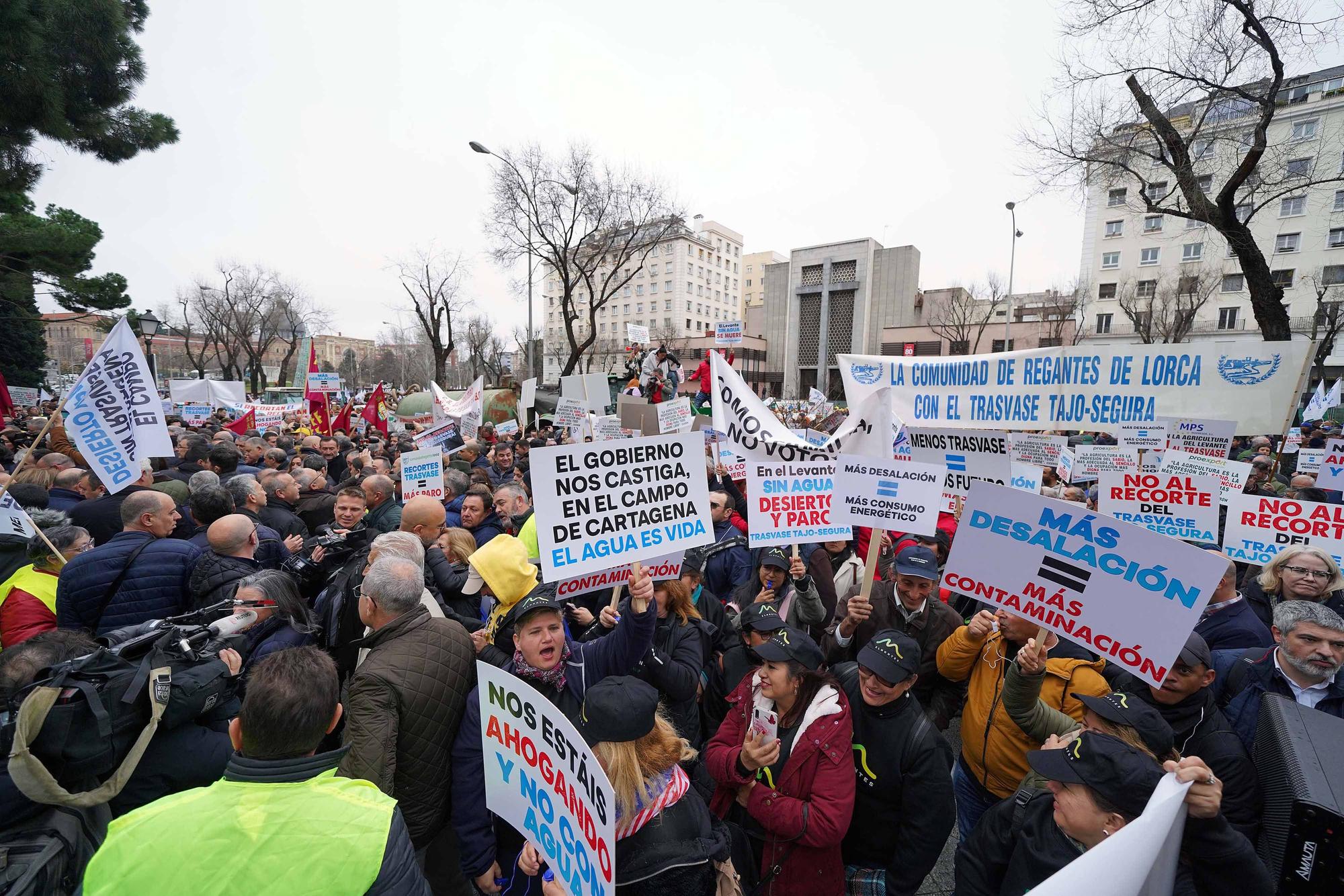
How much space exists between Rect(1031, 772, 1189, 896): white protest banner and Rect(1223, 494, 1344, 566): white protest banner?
160 inches

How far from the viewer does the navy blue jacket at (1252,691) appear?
112 inches

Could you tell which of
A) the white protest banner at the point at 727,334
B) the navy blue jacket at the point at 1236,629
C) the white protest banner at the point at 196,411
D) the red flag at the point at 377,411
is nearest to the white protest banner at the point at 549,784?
the navy blue jacket at the point at 1236,629

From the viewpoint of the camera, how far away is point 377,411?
14492mm

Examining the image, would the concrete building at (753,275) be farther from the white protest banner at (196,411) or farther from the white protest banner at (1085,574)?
the white protest banner at (1085,574)

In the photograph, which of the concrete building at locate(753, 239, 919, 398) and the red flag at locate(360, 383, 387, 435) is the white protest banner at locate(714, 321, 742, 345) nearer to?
the red flag at locate(360, 383, 387, 435)

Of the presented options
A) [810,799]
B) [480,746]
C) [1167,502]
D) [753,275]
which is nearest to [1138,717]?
[810,799]

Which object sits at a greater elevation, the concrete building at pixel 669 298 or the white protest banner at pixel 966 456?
the concrete building at pixel 669 298

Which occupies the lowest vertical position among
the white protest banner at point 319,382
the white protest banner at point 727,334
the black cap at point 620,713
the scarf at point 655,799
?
the scarf at point 655,799

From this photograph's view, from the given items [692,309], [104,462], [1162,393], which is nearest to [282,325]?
[692,309]

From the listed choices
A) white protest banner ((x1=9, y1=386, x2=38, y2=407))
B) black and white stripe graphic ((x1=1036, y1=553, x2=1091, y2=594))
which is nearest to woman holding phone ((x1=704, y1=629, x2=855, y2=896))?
black and white stripe graphic ((x1=1036, y1=553, x2=1091, y2=594))

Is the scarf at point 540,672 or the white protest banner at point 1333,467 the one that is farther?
the white protest banner at point 1333,467

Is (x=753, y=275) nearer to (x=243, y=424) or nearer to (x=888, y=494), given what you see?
(x=243, y=424)

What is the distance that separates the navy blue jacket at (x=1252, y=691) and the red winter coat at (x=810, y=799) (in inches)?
76.1

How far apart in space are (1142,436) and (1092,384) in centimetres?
264
